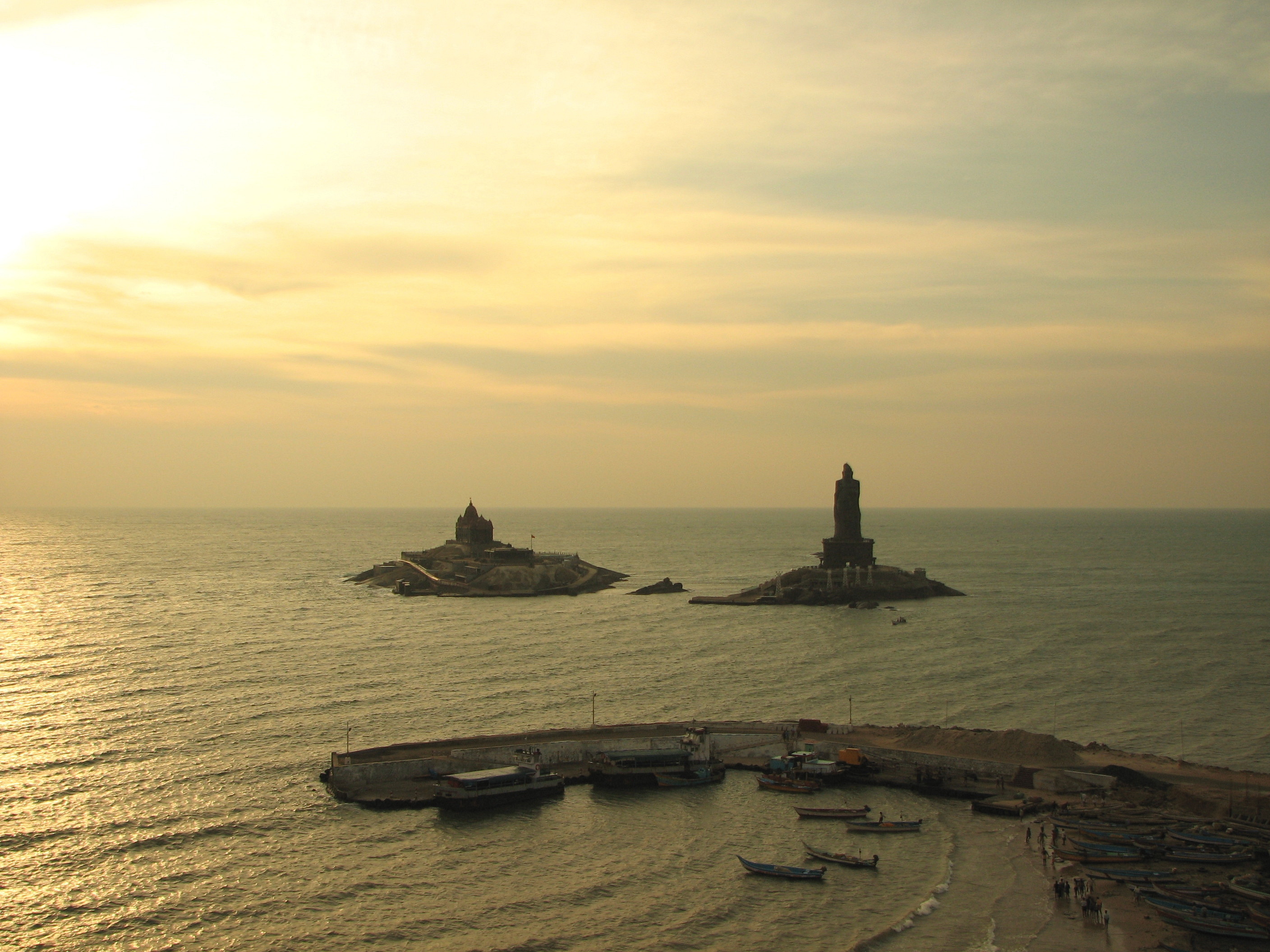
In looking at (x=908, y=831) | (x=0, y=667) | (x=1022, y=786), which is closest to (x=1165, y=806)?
(x=1022, y=786)

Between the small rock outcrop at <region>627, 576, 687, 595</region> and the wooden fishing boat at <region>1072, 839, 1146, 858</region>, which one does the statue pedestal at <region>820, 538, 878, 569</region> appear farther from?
the wooden fishing boat at <region>1072, 839, 1146, 858</region>

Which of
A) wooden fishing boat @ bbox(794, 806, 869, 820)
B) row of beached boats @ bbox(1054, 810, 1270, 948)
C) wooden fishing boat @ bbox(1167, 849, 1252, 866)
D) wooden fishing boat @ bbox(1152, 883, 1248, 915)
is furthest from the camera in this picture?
wooden fishing boat @ bbox(794, 806, 869, 820)

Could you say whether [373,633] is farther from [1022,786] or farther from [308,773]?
[1022,786]

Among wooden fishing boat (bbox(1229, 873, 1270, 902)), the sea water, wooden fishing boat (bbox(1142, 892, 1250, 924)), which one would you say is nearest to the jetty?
Answer: the sea water

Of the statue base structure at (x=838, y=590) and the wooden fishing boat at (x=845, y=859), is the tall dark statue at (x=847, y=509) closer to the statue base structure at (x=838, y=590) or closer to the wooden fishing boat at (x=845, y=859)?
the statue base structure at (x=838, y=590)

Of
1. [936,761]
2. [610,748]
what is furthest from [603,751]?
[936,761]

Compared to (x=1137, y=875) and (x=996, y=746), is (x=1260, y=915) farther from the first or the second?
(x=996, y=746)
